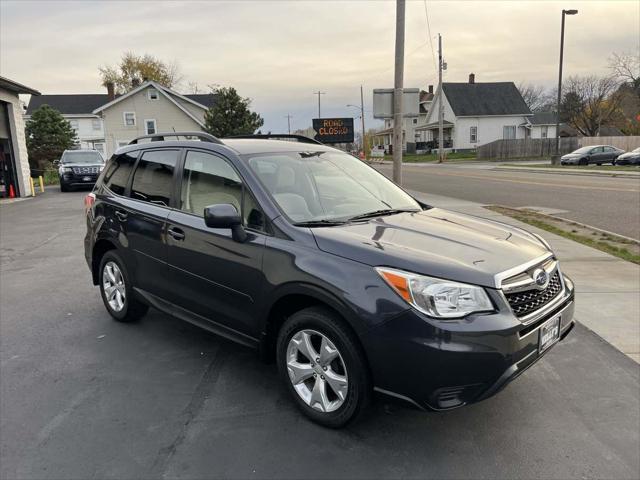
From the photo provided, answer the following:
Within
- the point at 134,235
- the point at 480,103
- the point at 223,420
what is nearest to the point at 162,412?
the point at 223,420

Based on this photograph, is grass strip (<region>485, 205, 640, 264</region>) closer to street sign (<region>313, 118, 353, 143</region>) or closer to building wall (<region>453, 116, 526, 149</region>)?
street sign (<region>313, 118, 353, 143</region>)

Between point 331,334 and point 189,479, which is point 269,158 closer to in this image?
point 331,334

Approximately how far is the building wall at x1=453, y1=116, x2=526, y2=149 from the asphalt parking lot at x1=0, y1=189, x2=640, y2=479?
57.3 m

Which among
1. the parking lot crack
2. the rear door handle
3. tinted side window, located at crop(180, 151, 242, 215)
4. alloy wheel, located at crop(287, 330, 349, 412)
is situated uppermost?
tinted side window, located at crop(180, 151, 242, 215)

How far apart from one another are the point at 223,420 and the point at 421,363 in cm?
143

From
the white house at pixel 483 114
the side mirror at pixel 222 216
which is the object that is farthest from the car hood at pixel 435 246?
the white house at pixel 483 114

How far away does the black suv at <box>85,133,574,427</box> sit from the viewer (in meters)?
2.68

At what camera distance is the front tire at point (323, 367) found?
2881 millimetres

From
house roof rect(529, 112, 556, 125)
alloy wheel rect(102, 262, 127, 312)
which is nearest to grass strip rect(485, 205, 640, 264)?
alloy wheel rect(102, 262, 127, 312)

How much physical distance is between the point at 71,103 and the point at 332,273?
65683 millimetres

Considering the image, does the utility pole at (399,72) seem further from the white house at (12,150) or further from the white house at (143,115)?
the white house at (143,115)

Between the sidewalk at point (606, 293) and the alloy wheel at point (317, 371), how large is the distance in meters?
2.66

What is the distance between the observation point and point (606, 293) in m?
5.77

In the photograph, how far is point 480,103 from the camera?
58.7 meters
